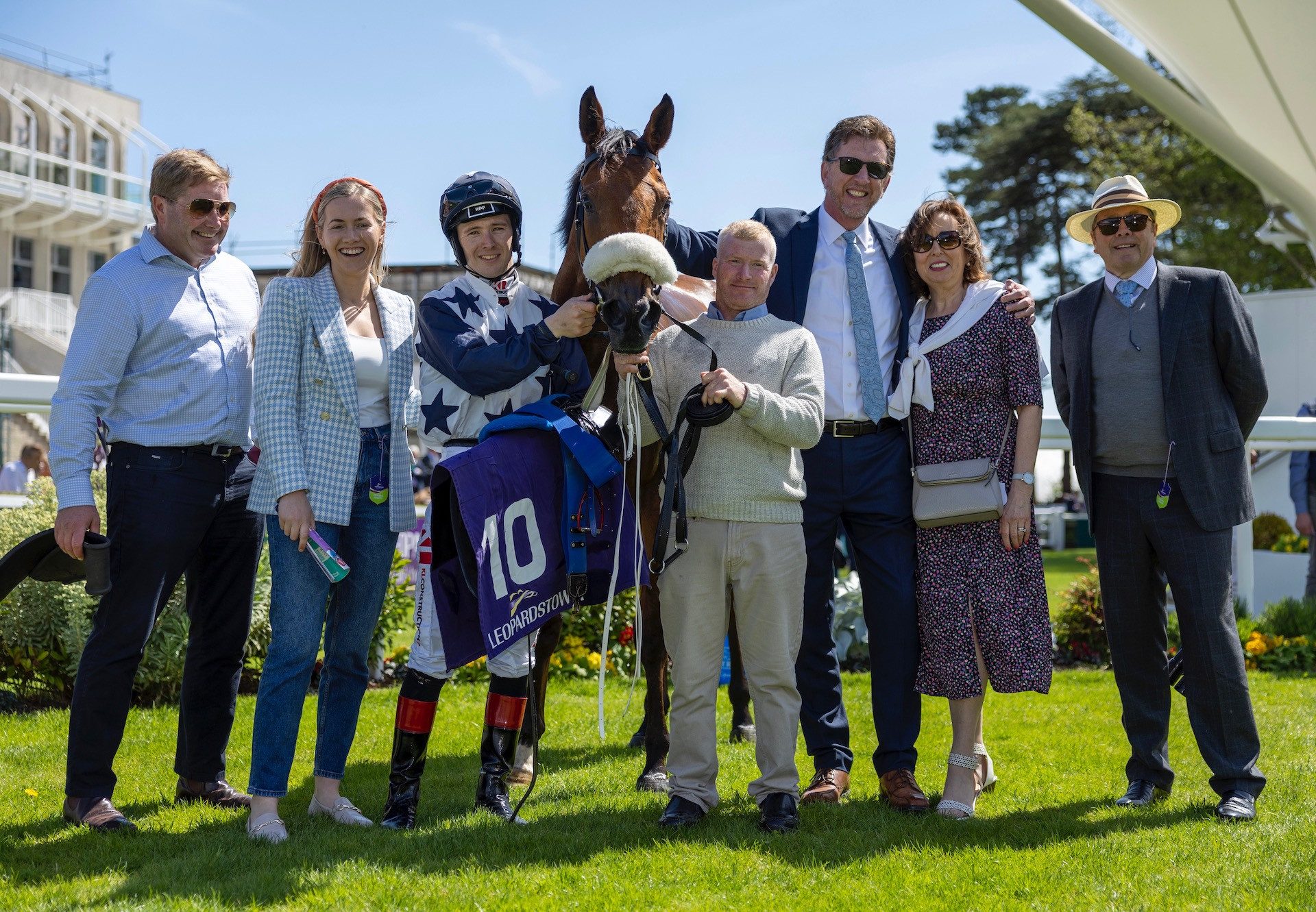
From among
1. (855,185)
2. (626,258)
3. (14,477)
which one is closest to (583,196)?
(626,258)

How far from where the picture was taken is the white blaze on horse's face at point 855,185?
429 cm

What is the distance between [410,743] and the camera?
12.2 ft

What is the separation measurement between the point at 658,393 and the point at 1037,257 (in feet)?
108

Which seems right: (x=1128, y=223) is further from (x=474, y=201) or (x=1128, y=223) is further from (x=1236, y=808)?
(x=474, y=201)

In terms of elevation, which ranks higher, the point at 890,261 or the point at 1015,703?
the point at 890,261

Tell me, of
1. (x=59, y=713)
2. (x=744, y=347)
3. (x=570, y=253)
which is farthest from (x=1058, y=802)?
(x=59, y=713)

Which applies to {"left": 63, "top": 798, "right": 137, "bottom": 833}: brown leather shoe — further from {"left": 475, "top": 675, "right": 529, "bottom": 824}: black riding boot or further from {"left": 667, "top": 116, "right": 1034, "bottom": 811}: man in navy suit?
{"left": 667, "top": 116, "right": 1034, "bottom": 811}: man in navy suit

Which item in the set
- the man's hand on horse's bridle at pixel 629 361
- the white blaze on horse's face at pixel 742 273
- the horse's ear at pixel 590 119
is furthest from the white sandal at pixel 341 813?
the horse's ear at pixel 590 119

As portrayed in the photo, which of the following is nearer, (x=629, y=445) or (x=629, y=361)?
(x=629, y=361)

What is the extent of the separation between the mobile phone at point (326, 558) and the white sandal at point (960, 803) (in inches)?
88.6

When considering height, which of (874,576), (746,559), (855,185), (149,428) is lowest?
(874,576)

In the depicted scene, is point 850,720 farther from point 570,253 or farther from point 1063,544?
point 1063,544

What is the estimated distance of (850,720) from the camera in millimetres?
5848

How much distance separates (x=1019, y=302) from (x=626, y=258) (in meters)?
1.62
